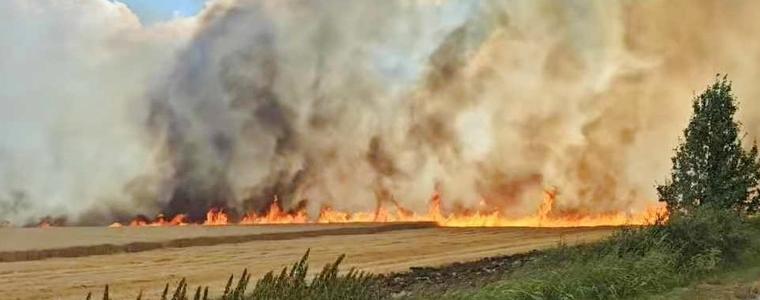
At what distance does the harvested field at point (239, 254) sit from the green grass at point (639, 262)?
14.9ft

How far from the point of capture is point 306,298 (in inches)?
495

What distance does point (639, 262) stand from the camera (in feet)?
61.7

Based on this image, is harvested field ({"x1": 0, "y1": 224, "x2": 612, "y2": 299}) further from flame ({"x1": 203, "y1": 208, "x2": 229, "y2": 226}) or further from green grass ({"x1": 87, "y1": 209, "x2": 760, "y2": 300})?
flame ({"x1": 203, "y1": 208, "x2": 229, "y2": 226})

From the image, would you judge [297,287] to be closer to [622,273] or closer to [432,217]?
[622,273]

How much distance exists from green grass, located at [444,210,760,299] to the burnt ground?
33.9 inches

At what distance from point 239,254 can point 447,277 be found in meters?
7.03

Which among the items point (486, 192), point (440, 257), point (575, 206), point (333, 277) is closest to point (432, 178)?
point (486, 192)

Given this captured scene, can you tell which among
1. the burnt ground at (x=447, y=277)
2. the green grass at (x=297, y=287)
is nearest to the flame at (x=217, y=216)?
the burnt ground at (x=447, y=277)

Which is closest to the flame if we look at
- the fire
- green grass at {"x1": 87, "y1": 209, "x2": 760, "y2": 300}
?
the fire

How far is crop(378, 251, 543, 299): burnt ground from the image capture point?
17.5 meters

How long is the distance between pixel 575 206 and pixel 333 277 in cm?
2907

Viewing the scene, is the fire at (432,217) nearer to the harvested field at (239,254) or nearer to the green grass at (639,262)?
the harvested field at (239,254)

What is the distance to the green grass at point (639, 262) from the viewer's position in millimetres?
16016

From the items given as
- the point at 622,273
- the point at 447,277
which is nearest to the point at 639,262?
the point at 622,273
